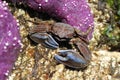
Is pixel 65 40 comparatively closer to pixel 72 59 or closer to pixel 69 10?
pixel 72 59

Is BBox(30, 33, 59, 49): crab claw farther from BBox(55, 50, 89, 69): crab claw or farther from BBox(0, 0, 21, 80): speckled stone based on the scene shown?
BBox(0, 0, 21, 80): speckled stone

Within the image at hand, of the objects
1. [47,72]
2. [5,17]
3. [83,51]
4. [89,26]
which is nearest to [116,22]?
[89,26]

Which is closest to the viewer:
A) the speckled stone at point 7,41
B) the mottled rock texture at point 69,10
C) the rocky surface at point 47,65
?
the speckled stone at point 7,41

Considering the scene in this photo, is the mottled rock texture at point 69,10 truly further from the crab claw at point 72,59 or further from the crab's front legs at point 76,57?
the crab claw at point 72,59

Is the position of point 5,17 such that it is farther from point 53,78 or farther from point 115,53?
point 115,53

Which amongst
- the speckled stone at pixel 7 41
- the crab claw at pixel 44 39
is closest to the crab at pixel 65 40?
the crab claw at pixel 44 39

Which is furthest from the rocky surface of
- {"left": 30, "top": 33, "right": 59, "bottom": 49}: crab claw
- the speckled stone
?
the speckled stone
